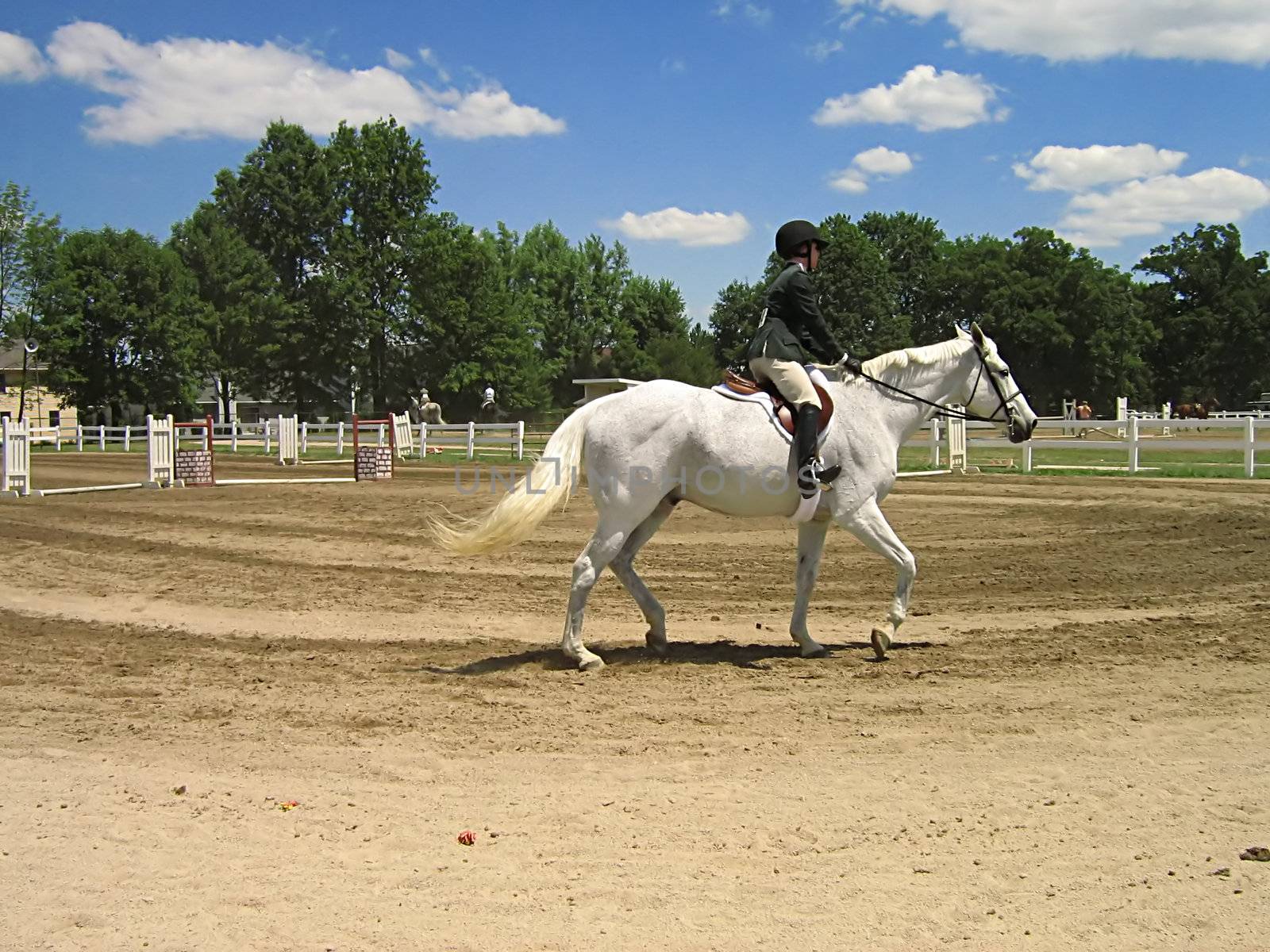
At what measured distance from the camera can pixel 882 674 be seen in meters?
7.55

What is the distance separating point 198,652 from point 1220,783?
23.7ft

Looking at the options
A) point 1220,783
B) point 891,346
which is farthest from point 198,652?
point 891,346

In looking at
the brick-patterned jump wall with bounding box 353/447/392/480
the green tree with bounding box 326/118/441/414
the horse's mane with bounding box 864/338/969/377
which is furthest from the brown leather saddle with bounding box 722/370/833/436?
the green tree with bounding box 326/118/441/414

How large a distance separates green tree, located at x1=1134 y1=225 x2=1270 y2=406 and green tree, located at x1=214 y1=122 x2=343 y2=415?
6342cm

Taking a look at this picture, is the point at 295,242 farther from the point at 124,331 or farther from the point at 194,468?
the point at 194,468

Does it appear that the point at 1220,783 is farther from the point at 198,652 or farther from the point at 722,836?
the point at 198,652

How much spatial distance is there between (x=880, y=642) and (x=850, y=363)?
2.24 m

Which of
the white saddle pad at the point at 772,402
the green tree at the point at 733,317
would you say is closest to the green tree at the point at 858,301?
the green tree at the point at 733,317

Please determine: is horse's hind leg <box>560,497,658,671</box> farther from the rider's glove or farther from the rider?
the rider's glove

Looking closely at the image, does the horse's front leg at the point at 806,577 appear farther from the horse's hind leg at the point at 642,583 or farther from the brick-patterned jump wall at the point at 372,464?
the brick-patterned jump wall at the point at 372,464

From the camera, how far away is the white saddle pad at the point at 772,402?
8.18m

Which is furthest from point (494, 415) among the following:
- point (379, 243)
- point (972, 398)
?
point (972, 398)

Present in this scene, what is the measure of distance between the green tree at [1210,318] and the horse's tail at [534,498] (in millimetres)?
86981

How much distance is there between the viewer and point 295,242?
2953 inches
